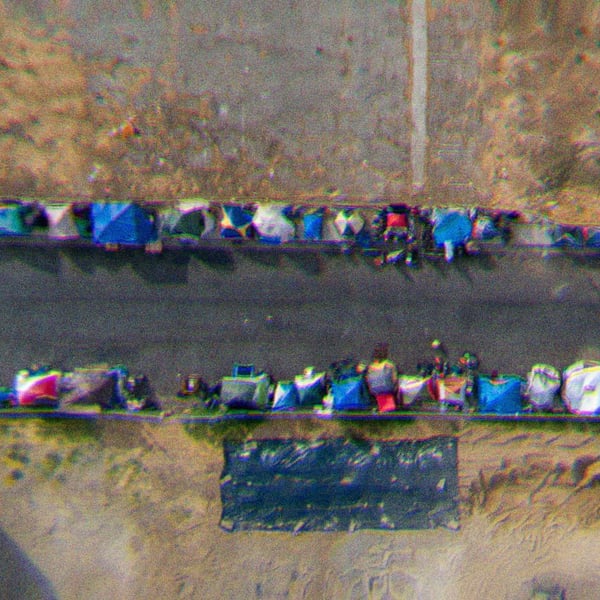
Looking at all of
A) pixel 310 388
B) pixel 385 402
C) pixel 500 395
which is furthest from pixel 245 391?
pixel 500 395

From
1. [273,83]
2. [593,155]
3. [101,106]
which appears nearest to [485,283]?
[593,155]

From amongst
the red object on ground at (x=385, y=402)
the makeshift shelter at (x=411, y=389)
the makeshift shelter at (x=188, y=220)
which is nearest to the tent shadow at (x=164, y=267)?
the makeshift shelter at (x=188, y=220)

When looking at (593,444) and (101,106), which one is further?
(593,444)

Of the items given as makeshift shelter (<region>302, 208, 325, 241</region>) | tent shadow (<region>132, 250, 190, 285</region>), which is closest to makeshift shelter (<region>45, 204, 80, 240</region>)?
tent shadow (<region>132, 250, 190, 285</region>)

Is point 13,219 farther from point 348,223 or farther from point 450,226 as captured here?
point 450,226

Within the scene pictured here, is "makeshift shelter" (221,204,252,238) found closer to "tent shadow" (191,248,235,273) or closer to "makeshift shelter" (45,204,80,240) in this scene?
"tent shadow" (191,248,235,273)

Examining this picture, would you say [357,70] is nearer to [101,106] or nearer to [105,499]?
[101,106]
